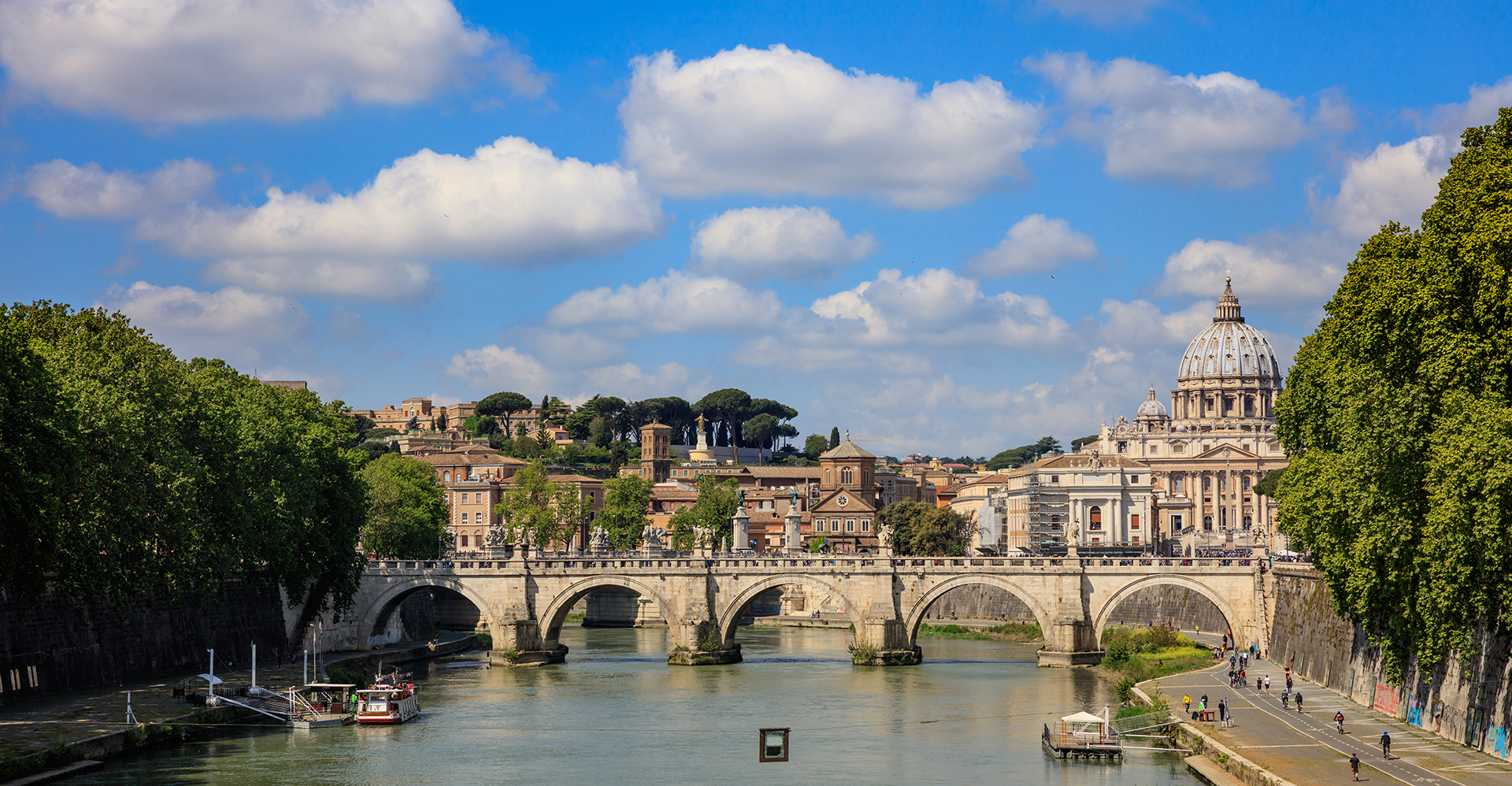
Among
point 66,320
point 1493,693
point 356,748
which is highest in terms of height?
point 66,320

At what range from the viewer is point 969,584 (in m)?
63.4

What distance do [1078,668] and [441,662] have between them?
26732 mm

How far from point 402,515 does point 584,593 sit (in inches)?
533

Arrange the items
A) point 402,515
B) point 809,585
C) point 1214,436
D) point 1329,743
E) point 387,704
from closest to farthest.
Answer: point 1329,743, point 387,704, point 809,585, point 402,515, point 1214,436

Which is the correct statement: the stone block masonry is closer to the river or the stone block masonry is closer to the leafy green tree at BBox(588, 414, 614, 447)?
the river

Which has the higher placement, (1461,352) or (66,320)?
(66,320)

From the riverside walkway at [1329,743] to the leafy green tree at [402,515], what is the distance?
38192mm

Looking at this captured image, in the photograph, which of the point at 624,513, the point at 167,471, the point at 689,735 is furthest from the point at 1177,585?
the point at 624,513

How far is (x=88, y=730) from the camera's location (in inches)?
1448

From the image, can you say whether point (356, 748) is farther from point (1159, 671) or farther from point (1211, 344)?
point (1211, 344)

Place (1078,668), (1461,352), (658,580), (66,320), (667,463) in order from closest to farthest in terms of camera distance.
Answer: (1461,352)
(66,320)
(1078,668)
(658,580)
(667,463)

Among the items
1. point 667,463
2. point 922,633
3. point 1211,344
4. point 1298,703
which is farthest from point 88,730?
Result: point 1211,344

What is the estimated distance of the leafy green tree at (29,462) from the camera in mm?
34500

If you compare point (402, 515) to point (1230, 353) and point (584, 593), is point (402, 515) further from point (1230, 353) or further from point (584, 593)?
point (1230, 353)
